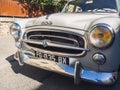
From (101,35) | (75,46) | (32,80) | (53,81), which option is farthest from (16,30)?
(101,35)

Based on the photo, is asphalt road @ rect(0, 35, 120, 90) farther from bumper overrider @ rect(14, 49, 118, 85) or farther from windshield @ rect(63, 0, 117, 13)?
windshield @ rect(63, 0, 117, 13)

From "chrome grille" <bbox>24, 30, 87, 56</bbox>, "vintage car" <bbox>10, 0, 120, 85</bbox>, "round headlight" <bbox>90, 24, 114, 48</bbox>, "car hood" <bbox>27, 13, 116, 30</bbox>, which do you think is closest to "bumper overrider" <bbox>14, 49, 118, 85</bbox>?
"vintage car" <bbox>10, 0, 120, 85</bbox>

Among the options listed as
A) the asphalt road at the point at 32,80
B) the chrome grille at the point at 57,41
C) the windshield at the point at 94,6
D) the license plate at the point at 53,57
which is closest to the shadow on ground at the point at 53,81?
the asphalt road at the point at 32,80

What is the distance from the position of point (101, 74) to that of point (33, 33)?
1.33 metres

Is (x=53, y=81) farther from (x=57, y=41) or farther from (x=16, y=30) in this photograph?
(x=16, y=30)

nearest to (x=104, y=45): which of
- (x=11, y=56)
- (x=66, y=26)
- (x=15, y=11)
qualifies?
(x=66, y=26)

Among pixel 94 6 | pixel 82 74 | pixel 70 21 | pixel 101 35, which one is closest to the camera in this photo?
pixel 101 35

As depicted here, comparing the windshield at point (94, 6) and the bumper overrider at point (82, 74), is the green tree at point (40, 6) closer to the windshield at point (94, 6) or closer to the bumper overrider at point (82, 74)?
the windshield at point (94, 6)

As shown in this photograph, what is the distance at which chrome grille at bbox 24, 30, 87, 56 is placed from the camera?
377 cm

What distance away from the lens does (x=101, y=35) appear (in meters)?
3.57

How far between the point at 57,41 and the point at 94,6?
1.37 metres

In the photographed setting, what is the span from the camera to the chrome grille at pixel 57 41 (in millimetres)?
3766

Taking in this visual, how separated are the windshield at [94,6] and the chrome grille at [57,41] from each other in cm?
119

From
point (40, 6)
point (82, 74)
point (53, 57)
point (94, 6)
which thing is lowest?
point (82, 74)
